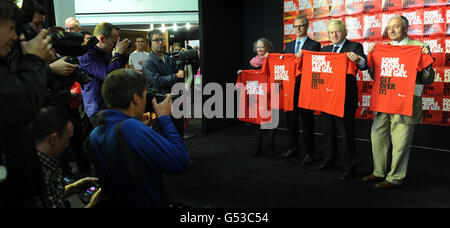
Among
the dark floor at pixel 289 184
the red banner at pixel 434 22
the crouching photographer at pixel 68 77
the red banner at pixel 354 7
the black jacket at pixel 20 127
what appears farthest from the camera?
the red banner at pixel 354 7

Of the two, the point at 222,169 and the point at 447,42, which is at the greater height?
the point at 447,42

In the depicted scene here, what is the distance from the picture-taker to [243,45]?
23.9 ft

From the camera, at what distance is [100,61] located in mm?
3393

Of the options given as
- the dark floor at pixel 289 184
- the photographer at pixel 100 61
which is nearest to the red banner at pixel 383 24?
the dark floor at pixel 289 184

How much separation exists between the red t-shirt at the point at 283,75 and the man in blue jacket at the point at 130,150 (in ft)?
9.83

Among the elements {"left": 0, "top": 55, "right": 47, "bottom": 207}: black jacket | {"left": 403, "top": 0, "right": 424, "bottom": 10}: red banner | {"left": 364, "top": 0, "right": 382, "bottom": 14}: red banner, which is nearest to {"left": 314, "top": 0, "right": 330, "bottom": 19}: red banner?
{"left": 364, "top": 0, "right": 382, "bottom": 14}: red banner

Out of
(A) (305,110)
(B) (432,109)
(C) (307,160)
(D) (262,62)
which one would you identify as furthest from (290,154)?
(B) (432,109)

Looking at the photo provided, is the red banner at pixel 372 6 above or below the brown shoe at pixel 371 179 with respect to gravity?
above

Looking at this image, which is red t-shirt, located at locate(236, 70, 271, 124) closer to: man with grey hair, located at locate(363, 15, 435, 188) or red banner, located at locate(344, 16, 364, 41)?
man with grey hair, located at locate(363, 15, 435, 188)

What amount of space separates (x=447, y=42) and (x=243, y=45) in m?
3.50

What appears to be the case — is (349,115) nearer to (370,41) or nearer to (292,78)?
(292,78)

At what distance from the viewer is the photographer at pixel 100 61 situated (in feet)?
10.9

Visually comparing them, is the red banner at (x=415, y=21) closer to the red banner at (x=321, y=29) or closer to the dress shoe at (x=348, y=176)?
the red banner at (x=321, y=29)
